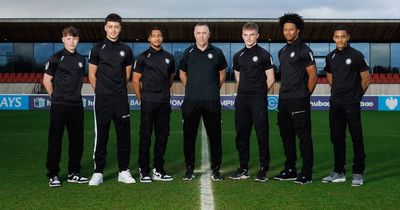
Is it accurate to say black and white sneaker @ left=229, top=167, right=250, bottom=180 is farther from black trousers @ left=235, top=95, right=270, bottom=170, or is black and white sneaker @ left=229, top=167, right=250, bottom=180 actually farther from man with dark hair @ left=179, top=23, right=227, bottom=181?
man with dark hair @ left=179, top=23, right=227, bottom=181

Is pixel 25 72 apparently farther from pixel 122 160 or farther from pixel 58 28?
pixel 122 160

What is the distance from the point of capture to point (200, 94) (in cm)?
683

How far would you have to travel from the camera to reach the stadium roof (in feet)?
102

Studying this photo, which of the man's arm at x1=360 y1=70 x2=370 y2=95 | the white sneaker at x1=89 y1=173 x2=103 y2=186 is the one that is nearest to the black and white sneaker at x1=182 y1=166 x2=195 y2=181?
the white sneaker at x1=89 y1=173 x2=103 y2=186

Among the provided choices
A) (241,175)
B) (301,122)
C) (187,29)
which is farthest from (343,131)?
(187,29)

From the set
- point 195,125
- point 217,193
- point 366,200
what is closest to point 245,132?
point 195,125

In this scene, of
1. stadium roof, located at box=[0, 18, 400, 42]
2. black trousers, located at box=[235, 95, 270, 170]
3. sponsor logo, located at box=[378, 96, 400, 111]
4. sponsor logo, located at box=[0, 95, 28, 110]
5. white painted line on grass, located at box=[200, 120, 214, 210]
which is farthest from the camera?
stadium roof, located at box=[0, 18, 400, 42]

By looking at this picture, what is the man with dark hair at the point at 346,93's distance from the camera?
6.79 meters

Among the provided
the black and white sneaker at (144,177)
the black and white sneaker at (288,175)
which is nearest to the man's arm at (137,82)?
the black and white sneaker at (144,177)

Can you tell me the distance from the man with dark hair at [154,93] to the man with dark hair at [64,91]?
75 centimetres

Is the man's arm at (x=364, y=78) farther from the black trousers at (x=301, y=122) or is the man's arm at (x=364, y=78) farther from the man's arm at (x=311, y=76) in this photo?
the black trousers at (x=301, y=122)

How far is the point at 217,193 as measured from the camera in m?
6.02

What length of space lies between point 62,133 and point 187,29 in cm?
2605

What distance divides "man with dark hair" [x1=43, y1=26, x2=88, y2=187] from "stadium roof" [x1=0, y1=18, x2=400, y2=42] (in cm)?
2451
